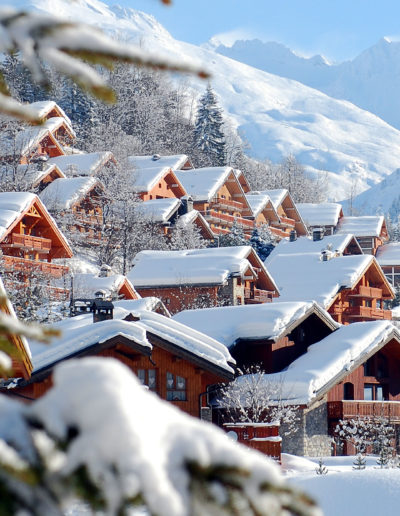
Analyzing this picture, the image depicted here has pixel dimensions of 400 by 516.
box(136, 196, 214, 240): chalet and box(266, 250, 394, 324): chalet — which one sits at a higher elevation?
box(136, 196, 214, 240): chalet

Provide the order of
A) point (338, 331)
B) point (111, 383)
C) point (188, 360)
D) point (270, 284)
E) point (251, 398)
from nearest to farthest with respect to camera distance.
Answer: point (111, 383), point (188, 360), point (251, 398), point (338, 331), point (270, 284)

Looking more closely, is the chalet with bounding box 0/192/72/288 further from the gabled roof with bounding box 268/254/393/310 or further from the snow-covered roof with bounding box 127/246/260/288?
the gabled roof with bounding box 268/254/393/310

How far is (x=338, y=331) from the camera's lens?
36.7 meters

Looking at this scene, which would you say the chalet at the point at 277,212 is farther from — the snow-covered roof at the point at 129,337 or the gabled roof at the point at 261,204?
the snow-covered roof at the point at 129,337

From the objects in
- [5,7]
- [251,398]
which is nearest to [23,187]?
[251,398]

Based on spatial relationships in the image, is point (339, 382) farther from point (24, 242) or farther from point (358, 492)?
point (358, 492)

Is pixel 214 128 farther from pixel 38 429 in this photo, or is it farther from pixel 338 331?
pixel 38 429

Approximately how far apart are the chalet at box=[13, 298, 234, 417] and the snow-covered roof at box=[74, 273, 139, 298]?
11691 millimetres

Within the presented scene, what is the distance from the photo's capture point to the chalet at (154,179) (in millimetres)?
67438

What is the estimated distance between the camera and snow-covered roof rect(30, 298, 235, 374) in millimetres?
23875

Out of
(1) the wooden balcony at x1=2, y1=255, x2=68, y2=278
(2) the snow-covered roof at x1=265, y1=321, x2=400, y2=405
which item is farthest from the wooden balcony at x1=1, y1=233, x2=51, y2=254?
(2) the snow-covered roof at x1=265, y1=321, x2=400, y2=405

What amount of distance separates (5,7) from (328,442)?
3234cm

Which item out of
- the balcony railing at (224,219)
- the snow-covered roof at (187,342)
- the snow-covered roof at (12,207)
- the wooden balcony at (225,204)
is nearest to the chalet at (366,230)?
the wooden balcony at (225,204)

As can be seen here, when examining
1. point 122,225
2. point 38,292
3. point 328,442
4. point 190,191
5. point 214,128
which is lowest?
point 328,442
